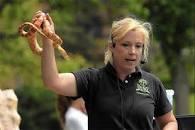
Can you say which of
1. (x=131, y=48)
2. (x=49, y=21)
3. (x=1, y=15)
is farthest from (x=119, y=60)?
(x=1, y=15)

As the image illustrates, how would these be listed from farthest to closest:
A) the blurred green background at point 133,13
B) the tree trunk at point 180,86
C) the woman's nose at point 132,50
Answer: the tree trunk at point 180,86 < the blurred green background at point 133,13 < the woman's nose at point 132,50

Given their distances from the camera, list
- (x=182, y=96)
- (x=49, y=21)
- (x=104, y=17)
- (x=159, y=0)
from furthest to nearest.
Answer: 1. (x=104, y=17)
2. (x=182, y=96)
3. (x=159, y=0)
4. (x=49, y=21)

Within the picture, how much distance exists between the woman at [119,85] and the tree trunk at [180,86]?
45.4 ft

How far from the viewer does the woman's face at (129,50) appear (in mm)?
4258

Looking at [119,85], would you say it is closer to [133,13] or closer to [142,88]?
[142,88]

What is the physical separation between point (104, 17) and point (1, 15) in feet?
102

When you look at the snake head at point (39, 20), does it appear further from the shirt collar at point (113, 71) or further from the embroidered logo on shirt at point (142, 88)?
the embroidered logo on shirt at point (142, 88)

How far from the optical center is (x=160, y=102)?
4531 mm

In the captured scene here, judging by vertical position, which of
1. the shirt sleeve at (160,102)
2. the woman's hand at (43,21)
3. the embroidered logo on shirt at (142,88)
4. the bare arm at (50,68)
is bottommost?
the shirt sleeve at (160,102)

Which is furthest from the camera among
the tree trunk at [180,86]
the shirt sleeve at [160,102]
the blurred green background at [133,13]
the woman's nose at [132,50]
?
the tree trunk at [180,86]

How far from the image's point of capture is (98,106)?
14.0 ft

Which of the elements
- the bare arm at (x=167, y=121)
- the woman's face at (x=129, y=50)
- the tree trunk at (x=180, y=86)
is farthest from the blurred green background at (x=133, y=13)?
the woman's face at (x=129, y=50)

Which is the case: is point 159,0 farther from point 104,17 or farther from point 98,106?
point 104,17

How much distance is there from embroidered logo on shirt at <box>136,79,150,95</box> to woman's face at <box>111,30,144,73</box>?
0.37ft
